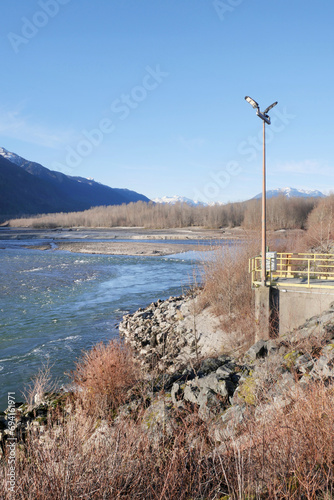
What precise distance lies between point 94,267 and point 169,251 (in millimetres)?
16255

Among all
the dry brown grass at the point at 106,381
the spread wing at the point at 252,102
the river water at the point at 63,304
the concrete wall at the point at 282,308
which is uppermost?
the spread wing at the point at 252,102

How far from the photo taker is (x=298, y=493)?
3627 mm

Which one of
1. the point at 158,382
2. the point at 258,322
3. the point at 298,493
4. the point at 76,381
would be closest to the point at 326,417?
the point at 298,493

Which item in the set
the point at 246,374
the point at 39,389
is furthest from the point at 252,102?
the point at 39,389

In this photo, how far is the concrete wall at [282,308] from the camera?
1248cm

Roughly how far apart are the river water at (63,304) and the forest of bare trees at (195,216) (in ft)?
180

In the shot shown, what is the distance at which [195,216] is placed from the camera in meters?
121

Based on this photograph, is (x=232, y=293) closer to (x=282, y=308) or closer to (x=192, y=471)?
(x=282, y=308)

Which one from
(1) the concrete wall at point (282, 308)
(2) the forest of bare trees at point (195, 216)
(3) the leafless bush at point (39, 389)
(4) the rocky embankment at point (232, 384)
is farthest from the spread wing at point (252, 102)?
(2) the forest of bare trees at point (195, 216)

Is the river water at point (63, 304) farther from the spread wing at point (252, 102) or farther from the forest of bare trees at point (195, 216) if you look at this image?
the forest of bare trees at point (195, 216)

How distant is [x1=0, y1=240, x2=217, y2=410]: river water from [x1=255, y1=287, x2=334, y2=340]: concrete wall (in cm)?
684

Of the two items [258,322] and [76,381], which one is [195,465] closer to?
[76,381]

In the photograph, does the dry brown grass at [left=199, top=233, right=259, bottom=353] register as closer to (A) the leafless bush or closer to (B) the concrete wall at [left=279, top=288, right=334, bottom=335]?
(B) the concrete wall at [left=279, top=288, right=334, bottom=335]

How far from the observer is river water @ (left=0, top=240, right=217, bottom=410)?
13.2m
